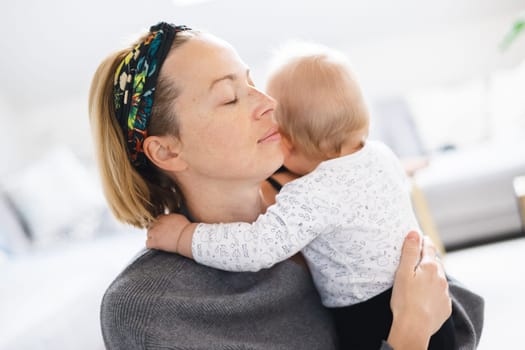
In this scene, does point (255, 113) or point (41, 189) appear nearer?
point (255, 113)

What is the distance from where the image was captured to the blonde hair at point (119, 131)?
109cm

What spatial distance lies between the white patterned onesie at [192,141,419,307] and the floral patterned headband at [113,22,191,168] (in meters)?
0.24

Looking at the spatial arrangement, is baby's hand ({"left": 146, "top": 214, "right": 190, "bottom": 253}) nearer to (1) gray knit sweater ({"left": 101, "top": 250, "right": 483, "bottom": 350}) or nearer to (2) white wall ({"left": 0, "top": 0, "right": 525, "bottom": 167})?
(1) gray knit sweater ({"left": 101, "top": 250, "right": 483, "bottom": 350})

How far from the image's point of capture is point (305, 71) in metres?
1.26

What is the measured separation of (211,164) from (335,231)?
11.4 inches

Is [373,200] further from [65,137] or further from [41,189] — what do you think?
[65,137]

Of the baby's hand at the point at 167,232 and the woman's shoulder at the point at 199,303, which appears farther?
the baby's hand at the point at 167,232

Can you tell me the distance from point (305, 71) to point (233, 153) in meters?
0.30

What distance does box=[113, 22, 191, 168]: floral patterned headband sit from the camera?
1060 mm

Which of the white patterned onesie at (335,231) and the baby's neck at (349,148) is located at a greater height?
the baby's neck at (349,148)

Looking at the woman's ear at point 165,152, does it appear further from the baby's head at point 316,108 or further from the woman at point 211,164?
the baby's head at point 316,108

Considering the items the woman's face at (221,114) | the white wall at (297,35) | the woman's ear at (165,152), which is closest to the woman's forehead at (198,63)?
the woman's face at (221,114)

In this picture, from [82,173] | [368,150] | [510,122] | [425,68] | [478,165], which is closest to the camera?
[368,150]

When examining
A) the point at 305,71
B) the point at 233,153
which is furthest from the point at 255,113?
the point at 305,71
